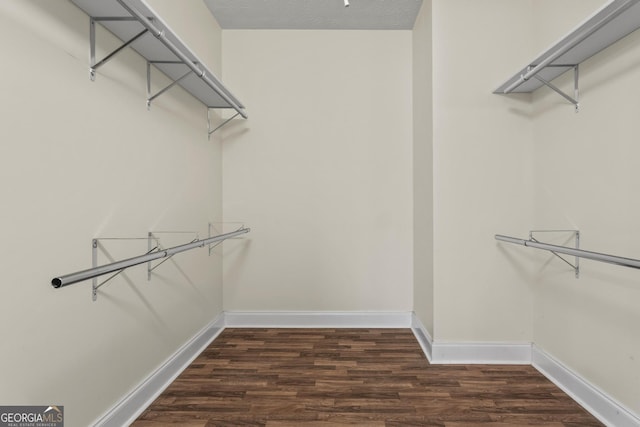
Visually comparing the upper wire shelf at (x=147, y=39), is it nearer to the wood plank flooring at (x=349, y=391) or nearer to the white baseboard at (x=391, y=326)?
the white baseboard at (x=391, y=326)

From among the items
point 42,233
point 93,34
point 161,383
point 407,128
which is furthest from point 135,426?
point 407,128

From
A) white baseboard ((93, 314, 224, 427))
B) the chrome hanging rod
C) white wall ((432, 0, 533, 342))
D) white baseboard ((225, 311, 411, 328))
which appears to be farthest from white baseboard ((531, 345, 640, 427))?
white baseboard ((93, 314, 224, 427))

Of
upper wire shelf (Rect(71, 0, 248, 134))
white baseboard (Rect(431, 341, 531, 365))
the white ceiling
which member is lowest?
white baseboard (Rect(431, 341, 531, 365))

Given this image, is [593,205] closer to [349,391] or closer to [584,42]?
[584,42]

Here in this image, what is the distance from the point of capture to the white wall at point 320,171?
8.64 feet

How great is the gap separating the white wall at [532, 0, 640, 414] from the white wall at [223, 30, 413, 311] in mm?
963

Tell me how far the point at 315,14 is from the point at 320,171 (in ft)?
3.89

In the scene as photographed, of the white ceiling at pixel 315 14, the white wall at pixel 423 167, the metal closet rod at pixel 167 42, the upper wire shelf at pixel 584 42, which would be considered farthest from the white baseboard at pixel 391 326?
the white ceiling at pixel 315 14

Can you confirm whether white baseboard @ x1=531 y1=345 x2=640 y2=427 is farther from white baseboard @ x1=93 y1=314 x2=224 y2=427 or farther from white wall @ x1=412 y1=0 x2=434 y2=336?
white baseboard @ x1=93 y1=314 x2=224 y2=427

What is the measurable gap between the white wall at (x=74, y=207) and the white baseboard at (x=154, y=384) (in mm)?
48

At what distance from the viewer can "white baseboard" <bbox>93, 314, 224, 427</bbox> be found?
1.39m

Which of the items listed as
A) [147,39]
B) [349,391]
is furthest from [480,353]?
[147,39]

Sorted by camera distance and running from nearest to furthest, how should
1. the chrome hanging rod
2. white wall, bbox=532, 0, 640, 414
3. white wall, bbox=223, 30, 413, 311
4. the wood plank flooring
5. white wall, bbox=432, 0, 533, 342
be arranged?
the chrome hanging rod < white wall, bbox=532, 0, 640, 414 < the wood plank flooring < white wall, bbox=432, 0, 533, 342 < white wall, bbox=223, 30, 413, 311

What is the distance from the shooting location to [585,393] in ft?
5.22
